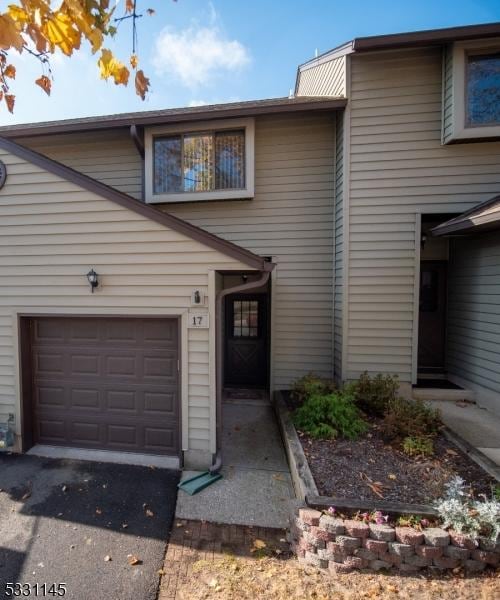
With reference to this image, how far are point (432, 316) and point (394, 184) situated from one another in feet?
10.3

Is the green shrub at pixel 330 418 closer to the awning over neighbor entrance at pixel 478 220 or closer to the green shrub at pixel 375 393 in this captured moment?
the green shrub at pixel 375 393

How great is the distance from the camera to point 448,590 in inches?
92.3

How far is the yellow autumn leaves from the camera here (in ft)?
6.23

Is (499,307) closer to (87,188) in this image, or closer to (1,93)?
(87,188)

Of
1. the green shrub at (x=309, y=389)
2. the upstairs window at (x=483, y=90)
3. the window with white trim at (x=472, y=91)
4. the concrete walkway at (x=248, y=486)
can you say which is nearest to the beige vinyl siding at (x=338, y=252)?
the green shrub at (x=309, y=389)

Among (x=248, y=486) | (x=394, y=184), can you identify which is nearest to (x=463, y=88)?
(x=394, y=184)

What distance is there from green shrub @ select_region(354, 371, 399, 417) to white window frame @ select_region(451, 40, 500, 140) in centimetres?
441

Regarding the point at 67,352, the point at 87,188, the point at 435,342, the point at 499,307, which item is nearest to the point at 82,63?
the point at 87,188

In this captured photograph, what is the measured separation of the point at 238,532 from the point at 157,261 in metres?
3.21

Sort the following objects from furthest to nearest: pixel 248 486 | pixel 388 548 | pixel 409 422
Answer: pixel 409 422, pixel 248 486, pixel 388 548

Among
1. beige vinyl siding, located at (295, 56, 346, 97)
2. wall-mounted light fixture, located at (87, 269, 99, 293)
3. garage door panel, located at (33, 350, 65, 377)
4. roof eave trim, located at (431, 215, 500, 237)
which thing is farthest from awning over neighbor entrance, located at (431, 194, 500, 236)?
garage door panel, located at (33, 350, 65, 377)

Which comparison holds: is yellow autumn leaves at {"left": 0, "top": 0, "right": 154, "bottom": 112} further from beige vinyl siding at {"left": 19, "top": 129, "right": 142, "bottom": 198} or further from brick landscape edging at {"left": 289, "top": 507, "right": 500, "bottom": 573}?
beige vinyl siding at {"left": 19, "top": 129, "right": 142, "bottom": 198}

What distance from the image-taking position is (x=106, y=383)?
432 centimetres

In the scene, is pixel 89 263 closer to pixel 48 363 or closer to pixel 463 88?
pixel 48 363
